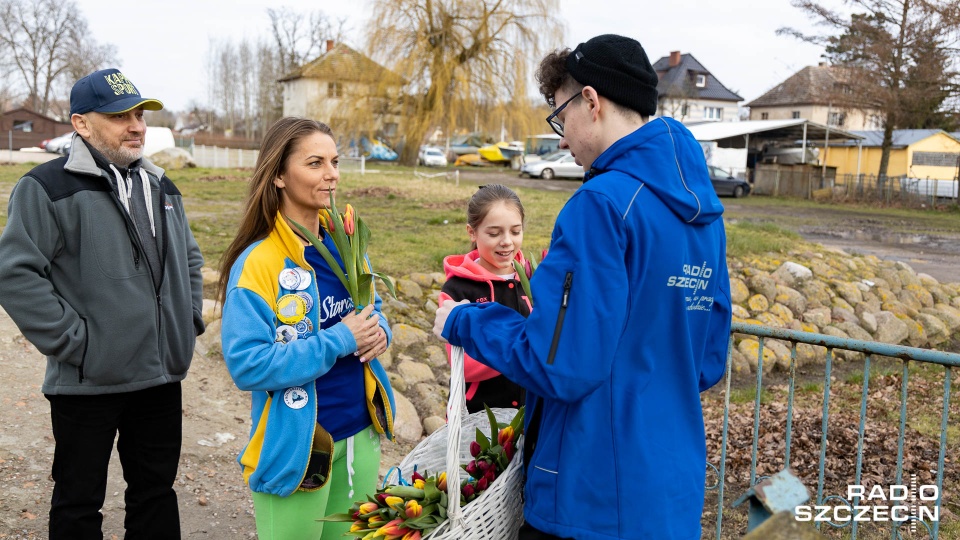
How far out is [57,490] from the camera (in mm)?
3055

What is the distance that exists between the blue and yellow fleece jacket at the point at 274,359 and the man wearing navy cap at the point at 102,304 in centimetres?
76

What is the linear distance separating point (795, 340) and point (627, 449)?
2.19 metres

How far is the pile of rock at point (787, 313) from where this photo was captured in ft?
22.1

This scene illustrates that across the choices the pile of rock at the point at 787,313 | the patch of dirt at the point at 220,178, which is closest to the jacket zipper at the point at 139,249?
the pile of rock at the point at 787,313

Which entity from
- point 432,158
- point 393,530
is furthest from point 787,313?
point 432,158

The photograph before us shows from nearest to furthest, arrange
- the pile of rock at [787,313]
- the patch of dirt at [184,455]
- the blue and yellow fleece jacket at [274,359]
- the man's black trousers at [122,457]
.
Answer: the blue and yellow fleece jacket at [274,359] → the man's black trousers at [122,457] → the patch of dirt at [184,455] → the pile of rock at [787,313]

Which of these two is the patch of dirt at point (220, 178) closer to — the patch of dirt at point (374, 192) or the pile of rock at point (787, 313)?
the patch of dirt at point (374, 192)

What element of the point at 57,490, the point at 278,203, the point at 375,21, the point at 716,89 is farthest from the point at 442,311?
the point at 716,89

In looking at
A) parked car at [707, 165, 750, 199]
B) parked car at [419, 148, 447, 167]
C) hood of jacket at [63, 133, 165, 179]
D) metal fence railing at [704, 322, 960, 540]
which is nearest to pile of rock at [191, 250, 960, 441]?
metal fence railing at [704, 322, 960, 540]

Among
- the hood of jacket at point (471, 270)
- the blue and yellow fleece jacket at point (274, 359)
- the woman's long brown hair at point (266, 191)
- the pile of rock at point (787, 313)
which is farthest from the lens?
the pile of rock at point (787, 313)

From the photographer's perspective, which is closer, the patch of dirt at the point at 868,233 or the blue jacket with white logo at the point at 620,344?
the blue jacket with white logo at the point at 620,344

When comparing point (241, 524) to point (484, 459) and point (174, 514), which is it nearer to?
point (174, 514)

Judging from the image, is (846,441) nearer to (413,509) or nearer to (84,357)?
(413,509)

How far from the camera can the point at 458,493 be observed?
202cm
